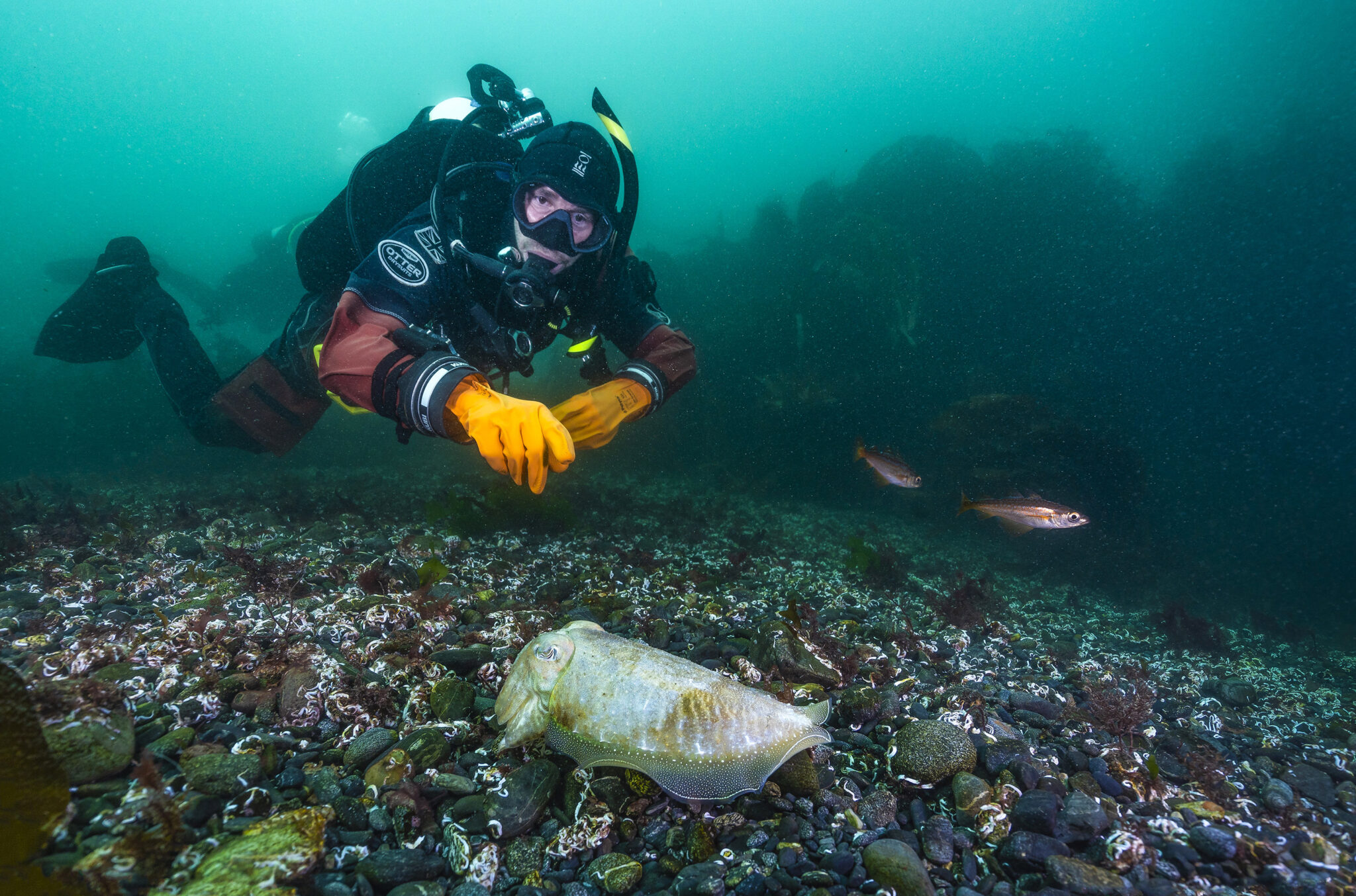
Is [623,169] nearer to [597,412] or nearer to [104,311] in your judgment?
[597,412]

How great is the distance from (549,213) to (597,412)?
1913 millimetres

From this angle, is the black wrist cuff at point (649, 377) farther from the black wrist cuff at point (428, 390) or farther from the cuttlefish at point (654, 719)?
the cuttlefish at point (654, 719)

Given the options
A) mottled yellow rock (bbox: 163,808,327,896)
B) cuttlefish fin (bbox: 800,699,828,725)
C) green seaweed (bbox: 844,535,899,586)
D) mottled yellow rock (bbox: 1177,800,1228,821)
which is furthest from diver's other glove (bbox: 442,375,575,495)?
green seaweed (bbox: 844,535,899,586)

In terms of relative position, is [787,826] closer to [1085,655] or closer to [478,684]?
[478,684]

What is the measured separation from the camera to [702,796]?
184 centimetres

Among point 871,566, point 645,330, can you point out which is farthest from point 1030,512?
point 645,330

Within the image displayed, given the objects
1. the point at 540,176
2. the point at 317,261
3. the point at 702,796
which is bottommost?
the point at 702,796

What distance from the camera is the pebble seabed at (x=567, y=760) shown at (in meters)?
1.64

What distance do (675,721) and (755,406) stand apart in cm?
1425

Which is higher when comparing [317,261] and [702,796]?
[317,261]

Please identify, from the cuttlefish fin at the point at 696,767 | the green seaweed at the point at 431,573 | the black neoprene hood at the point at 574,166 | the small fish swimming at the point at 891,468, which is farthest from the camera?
the small fish swimming at the point at 891,468

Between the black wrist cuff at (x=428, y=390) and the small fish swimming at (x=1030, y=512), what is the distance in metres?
5.03

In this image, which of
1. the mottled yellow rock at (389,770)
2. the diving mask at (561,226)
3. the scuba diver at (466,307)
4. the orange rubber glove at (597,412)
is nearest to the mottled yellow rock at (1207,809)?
the mottled yellow rock at (389,770)

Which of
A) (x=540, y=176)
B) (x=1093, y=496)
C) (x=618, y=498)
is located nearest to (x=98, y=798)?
(x=540, y=176)
